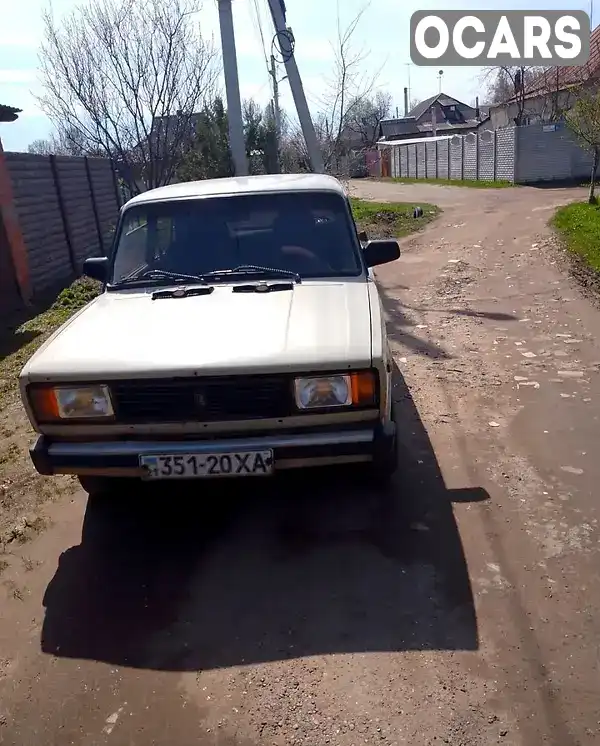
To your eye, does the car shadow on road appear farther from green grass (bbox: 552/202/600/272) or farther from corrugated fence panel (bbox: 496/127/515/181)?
corrugated fence panel (bbox: 496/127/515/181)

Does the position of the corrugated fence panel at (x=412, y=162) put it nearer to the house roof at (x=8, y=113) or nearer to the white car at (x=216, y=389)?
the house roof at (x=8, y=113)

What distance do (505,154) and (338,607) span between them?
1063 inches

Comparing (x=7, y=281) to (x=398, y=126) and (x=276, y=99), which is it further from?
(x=398, y=126)

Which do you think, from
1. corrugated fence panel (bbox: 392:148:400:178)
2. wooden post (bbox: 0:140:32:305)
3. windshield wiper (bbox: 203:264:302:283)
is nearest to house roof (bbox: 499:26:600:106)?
corrugated fence panel (bbox: 392:148:400:178)

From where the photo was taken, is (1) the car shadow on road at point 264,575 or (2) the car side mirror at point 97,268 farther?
(2) the car side mirror at point 97,268

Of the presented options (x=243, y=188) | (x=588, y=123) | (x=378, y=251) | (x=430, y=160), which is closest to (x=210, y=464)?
(x=378, y=251)

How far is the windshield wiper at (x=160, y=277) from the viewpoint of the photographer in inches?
158

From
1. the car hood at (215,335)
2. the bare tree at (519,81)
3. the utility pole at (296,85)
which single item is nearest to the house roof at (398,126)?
the bare tree at (519,81)

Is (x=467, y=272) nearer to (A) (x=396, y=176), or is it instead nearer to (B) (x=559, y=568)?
(B) (x=559, y=568)

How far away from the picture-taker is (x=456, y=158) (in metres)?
31.5

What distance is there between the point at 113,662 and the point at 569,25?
25.3 metres

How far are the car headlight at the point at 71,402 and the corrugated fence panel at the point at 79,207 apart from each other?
374 inches

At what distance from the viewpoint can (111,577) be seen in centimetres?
321

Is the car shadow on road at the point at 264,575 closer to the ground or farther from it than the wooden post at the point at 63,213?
closer to the ground
